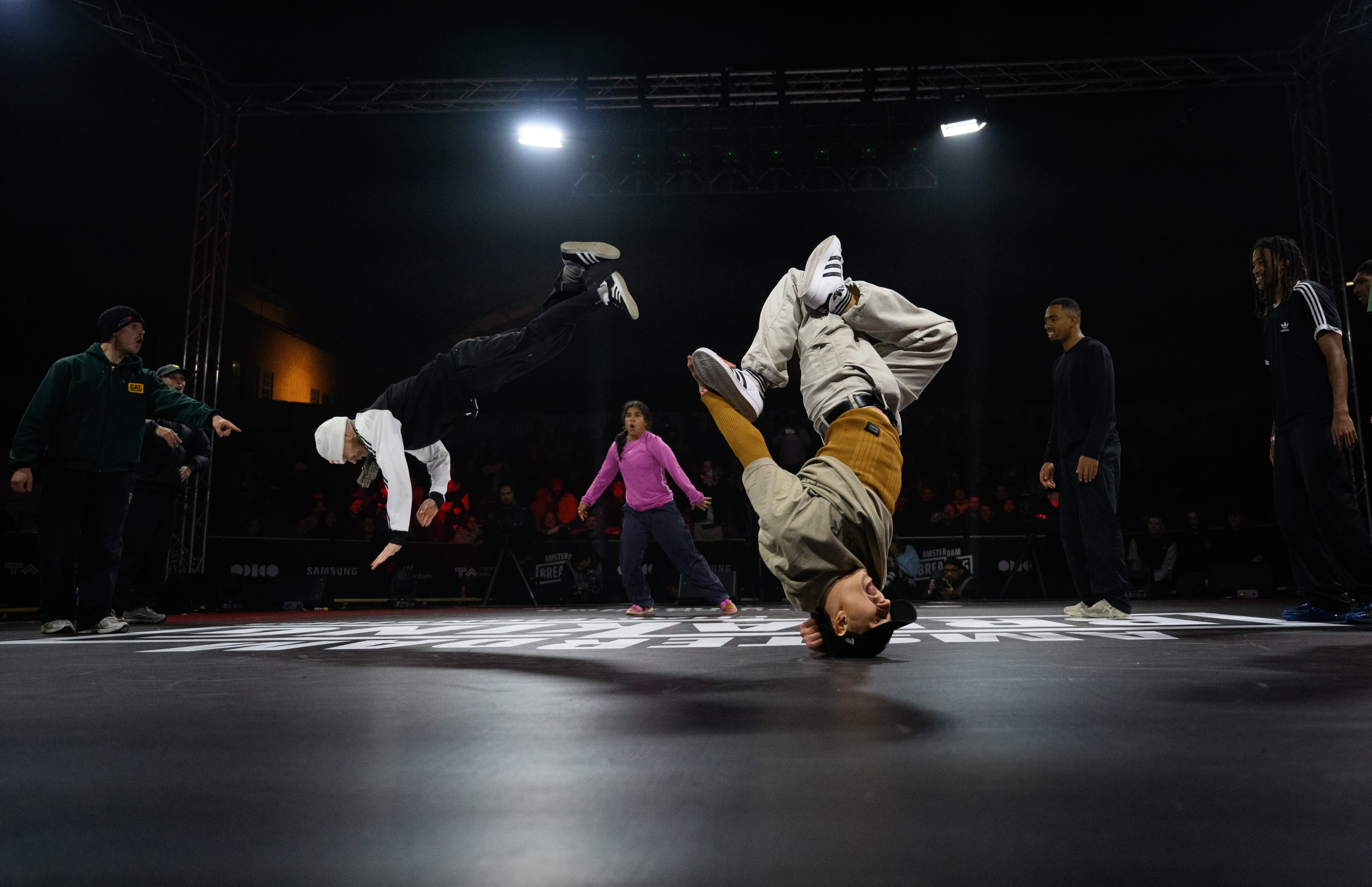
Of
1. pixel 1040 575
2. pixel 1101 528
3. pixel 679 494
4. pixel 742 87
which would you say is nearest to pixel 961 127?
pixel 742 87

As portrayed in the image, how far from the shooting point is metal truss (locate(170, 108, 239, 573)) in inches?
311

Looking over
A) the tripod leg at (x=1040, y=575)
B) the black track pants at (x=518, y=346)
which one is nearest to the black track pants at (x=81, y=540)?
the black track pants at (x=518, y=346)

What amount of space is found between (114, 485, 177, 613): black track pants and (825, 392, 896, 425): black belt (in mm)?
4565

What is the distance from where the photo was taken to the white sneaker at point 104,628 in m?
3.82

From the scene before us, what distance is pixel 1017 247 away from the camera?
1259 centimetres

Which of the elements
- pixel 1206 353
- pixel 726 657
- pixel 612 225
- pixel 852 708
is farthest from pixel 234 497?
pixel 1206 353

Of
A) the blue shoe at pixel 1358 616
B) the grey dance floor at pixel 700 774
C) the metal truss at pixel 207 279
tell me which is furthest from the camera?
the metal truss at pixel 207 279

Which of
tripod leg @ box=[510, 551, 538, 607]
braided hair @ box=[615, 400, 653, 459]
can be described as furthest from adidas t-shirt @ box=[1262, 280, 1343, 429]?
tripod leg @ box=[510, 551, 538, 607]

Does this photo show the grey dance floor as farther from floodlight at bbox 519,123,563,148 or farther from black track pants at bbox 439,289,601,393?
floodlight at bbox 519,123,563,148

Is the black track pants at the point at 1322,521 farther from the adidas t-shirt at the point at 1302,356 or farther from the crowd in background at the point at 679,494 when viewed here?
the crowd in background at the point at 679,494

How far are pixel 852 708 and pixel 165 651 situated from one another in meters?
2.64

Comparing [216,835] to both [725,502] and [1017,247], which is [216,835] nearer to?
[725,502]

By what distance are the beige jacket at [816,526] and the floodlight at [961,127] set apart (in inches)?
297

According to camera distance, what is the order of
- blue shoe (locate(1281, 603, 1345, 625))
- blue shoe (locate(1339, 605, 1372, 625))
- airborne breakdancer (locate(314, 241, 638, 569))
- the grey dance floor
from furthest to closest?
airborne breakdancer (locate(314, 241, 638, 569)) < blue shoe (locate(1281, 603, 1345, 625)) < blue shoe (locate(1339, 605, 1372, 625)) < the grey dance floor
